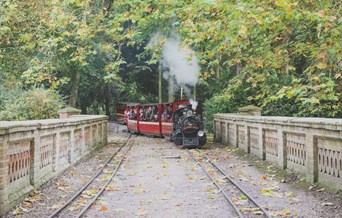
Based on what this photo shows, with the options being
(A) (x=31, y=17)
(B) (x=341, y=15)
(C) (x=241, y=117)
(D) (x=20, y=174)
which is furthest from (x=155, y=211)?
(A) (x=31, y=17)

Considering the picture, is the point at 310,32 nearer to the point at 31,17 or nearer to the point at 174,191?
the point at 174,191

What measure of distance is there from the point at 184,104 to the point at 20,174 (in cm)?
1413

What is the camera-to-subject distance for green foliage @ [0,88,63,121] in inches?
740

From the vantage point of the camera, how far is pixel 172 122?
2192 centimetres

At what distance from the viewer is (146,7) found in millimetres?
12641

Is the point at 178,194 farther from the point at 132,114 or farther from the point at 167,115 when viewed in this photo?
the point at 132,114

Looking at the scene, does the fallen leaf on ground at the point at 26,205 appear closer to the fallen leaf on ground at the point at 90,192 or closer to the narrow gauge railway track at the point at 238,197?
the fallen leaf on ground at the point at 90,192

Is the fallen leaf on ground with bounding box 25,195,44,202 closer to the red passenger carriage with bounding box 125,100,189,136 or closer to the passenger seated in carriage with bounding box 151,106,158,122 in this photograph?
the red passenger carriage with bounding box 125,100,189,136

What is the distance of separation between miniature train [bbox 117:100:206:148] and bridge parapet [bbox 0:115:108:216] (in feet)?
21.2

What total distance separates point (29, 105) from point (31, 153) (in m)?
11.0

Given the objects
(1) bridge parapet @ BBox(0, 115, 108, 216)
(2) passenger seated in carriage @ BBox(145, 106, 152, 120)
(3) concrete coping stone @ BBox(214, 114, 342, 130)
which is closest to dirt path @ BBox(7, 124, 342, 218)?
(1) bridge parapet @ BBox(0, 115, 108, 216)

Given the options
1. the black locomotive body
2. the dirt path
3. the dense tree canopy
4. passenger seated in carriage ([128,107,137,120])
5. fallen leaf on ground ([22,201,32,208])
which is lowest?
the dirt path

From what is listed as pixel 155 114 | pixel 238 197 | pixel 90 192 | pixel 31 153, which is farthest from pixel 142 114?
pixel 238 197

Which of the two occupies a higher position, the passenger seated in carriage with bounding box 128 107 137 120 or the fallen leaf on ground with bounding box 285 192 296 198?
the passenger seated in carriage with bounding box 128 107 137 120
